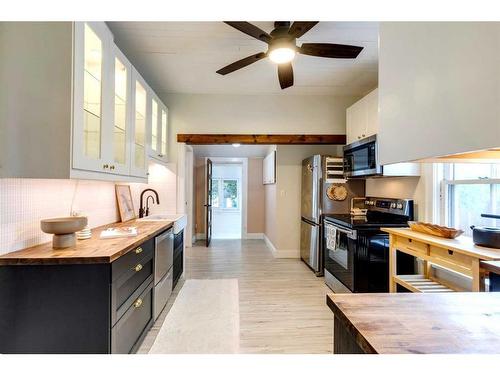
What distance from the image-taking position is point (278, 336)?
225 cm

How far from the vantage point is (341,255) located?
10.0ft

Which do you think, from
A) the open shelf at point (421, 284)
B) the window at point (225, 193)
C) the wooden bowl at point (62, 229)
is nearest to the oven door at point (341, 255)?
the open shelf at point (421, 284)

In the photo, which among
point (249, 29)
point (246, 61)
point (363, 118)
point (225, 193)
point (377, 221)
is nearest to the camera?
point (249, 29)

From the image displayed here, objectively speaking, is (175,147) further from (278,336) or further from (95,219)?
(278,336)

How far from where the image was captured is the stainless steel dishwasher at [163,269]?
242cm

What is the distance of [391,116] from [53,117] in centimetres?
171

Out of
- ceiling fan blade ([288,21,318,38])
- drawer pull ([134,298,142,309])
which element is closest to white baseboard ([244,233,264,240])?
drawer pull ([134,298,142,309])

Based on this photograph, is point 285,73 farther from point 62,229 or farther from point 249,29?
point 62,229

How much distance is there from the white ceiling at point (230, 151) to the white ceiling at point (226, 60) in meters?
2.37

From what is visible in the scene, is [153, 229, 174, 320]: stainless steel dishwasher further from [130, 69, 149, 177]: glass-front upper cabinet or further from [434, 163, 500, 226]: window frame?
[434, 163, 500, 226]: window frame

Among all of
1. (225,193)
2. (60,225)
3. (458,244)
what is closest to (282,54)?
(458,244)

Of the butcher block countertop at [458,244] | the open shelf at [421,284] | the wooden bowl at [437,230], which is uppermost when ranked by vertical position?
the wooden bowl at [437,230]

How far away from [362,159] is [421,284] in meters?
1.42

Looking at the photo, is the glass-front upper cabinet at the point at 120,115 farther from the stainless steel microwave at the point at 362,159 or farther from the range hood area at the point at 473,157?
the stainless steel microwave at the point at 362,159
